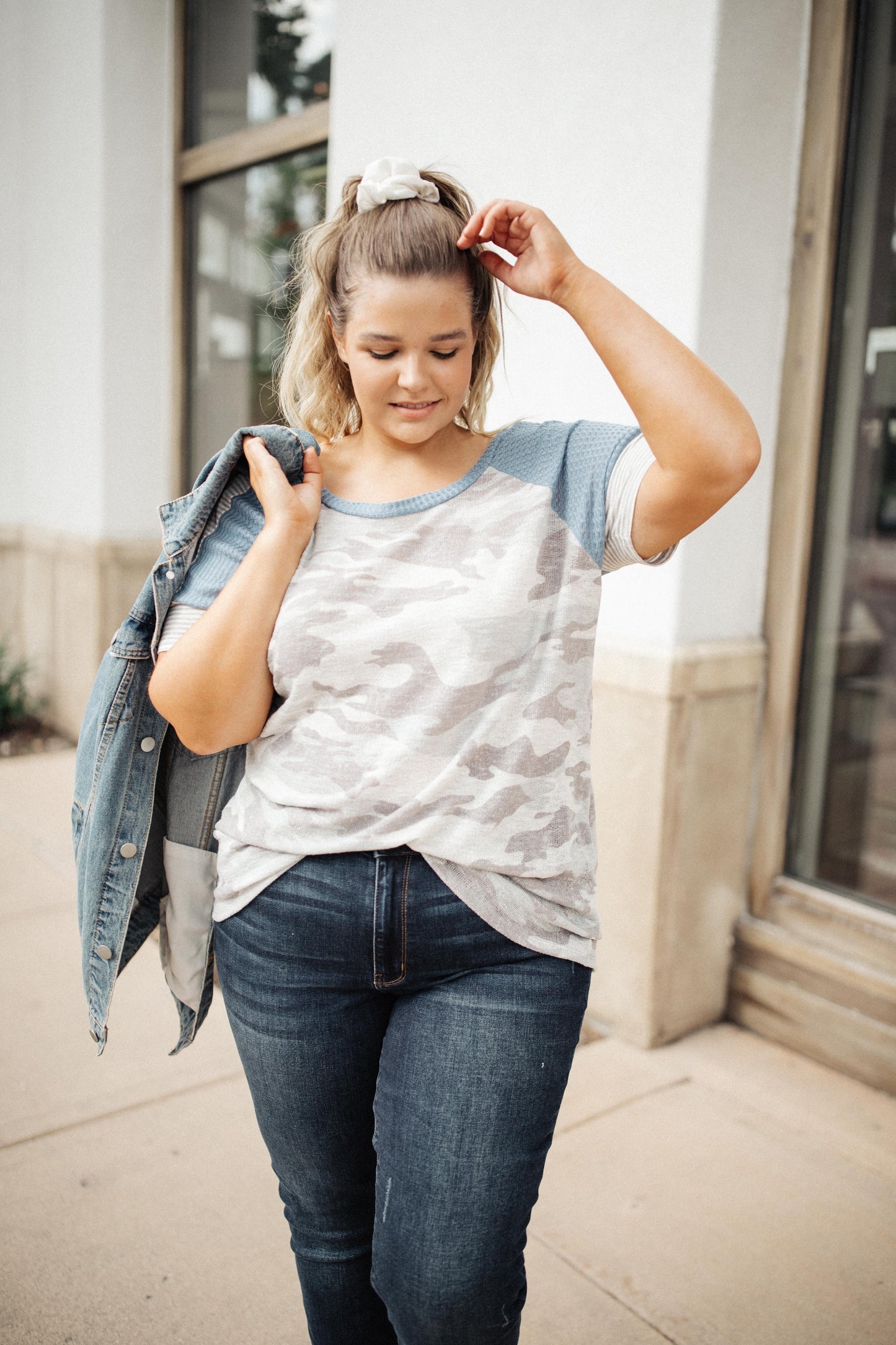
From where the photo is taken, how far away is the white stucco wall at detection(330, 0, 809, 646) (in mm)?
2389

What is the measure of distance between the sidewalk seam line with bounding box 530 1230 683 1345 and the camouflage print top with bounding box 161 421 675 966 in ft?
3.24

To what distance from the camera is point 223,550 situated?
1.34m

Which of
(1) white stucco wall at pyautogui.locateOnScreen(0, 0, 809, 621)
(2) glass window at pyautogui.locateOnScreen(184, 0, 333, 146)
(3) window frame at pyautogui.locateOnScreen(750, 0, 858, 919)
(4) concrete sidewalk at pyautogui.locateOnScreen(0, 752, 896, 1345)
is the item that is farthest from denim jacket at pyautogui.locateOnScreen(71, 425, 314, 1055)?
(2) glass window at pyautogui.locateOnScreen(184, 0, 333, 146)

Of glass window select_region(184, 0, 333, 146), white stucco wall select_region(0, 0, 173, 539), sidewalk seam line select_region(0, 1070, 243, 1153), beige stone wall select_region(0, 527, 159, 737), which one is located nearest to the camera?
sidewalk seam line select_region(0, 1070, 243, 1153)

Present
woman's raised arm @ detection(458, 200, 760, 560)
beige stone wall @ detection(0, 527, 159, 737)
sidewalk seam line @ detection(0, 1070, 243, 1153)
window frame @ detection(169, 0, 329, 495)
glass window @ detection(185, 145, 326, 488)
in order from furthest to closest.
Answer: beige stone wall @ detection(0, 527, 159, 737) < glass window @ detection(185, 145, 326, 488) < window frame @ detection(169, 0, 329, 495) < sidewalk seam line @ detection(0, 1070, 243, 1153) < woman's raised arm @ detection(458, 200, 760, 560)

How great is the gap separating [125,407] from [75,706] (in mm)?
1554

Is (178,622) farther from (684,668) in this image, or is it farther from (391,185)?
(684,668)

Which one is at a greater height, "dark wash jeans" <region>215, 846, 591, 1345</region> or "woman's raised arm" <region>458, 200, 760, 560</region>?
"woman's raised arm" <region>458, 200, 760, 560</region>

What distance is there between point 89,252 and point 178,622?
4473 millimetres

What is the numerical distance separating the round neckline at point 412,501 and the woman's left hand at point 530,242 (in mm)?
187

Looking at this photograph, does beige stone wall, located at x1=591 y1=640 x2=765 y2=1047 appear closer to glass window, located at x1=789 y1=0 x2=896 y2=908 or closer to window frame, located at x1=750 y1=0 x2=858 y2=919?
window frame, located at x1=750 y1=0 x2=858 y2=919

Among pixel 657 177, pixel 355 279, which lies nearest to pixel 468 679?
pixel 355 279

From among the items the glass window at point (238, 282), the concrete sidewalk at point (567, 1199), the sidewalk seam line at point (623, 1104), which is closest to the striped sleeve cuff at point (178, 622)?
the concrete sidewalk at point (567, 1199)

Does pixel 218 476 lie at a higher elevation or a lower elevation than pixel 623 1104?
higher
